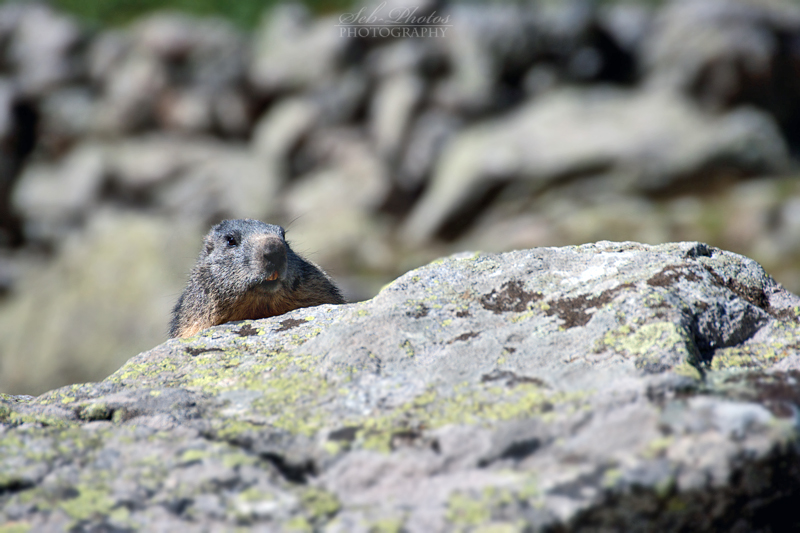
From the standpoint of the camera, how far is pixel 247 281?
6.05 meters

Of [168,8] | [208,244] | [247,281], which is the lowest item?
[247,281]

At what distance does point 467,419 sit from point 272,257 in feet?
11.3

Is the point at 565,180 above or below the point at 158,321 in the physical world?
Answer: above

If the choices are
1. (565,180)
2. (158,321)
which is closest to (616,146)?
(565,180)

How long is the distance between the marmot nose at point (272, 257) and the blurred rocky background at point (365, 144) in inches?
379

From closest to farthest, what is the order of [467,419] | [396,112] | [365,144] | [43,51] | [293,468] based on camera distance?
[293,468] < [467,419] < [396,112] < [365,144] < [43,51]

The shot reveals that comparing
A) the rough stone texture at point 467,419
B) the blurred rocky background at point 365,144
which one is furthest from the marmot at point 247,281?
the blurred rocky background at point 365,144

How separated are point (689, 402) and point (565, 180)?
16650mm

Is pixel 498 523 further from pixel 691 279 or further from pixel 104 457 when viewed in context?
pixel 691 279

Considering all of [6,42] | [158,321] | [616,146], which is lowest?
[158,321]

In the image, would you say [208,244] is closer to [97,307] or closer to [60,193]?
[97,307]

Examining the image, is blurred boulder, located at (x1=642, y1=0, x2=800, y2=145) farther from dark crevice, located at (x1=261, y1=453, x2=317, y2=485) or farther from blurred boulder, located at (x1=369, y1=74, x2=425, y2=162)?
dark crevice, located at (x1=261, y1=453, x2=317, y2=485)

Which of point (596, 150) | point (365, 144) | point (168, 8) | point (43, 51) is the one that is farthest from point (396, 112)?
point (43, 51)

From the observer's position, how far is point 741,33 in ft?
64.7
